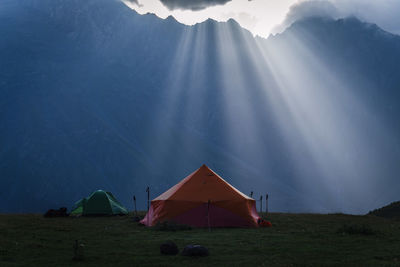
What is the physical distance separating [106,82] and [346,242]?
19247cm

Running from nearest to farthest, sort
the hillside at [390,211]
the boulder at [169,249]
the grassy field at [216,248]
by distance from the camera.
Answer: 1. the grassy field at [216,248]
2. the boulder at [169,249]
3. the hillside at [390,211]

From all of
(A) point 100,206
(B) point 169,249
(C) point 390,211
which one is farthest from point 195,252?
(C) point 390,211

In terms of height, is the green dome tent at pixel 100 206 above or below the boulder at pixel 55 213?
above

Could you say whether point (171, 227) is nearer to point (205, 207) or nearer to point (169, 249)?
point (205, 207)

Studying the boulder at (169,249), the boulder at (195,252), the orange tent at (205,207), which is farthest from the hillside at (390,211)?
the boulder at (169,249)

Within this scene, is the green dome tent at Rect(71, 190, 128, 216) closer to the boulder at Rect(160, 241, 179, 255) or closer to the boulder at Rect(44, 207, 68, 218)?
the boulder at Rect(44, 207, 68, 218)

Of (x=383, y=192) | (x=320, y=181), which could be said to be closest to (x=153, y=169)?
(x=320, y=181)

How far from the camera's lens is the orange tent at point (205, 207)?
2147 cm

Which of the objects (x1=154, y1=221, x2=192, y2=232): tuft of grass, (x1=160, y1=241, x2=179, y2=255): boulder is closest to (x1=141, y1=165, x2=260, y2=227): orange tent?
(x1=154, y1=221, x2=192, y2=232): tuft of grass

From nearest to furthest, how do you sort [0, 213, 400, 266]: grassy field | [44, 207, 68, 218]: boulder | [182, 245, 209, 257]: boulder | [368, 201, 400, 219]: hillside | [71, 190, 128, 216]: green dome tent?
[0, 213, 400, 266]: grassy field < [182, 245, 209, 257]: boulder < [44, 207, 68, 218]: boulder < [71, 190, 128, 216]: green dome tent < [368, 201, 400, 219]: hillside

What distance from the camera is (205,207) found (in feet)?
70.6

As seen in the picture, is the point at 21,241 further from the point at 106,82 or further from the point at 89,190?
the point at 106,82

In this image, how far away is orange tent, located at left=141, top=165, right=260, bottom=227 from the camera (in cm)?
2147

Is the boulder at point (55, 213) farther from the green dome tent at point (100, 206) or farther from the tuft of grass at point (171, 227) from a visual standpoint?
the tuft of grass at point (171, 227)
